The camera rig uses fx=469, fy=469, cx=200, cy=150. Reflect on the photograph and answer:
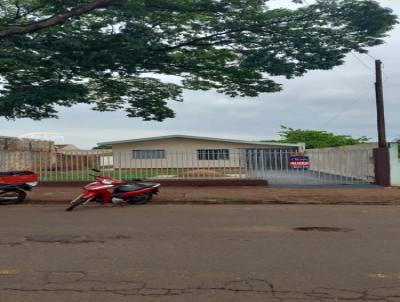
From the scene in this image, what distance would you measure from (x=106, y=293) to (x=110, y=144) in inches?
1310

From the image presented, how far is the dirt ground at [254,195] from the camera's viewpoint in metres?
13.6

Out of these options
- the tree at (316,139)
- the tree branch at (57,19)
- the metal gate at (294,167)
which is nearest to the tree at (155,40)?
the tree branch at (57,19)

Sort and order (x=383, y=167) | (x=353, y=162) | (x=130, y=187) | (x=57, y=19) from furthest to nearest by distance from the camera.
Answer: (x=353, y=162) < (x=383, y=167) < (x=57, y=19) < (x=130, y=187)

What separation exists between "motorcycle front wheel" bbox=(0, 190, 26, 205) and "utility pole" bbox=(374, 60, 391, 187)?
12318 millimetres

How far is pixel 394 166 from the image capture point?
17234 mm

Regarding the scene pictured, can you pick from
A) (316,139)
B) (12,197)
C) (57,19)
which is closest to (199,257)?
(12,197)

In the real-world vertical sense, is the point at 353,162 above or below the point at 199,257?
above

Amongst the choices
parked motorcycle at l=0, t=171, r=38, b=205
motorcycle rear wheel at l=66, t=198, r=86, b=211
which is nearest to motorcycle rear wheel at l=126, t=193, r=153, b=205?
motorcycle rear wheel at l=66, t=198, r=86, b=211

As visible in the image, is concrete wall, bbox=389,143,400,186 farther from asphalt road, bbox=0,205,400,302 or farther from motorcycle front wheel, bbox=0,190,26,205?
motorcycle front wheel, bbox=0,190,26,205

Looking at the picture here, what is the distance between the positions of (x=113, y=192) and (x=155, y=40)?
7.38 metres

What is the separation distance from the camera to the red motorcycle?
12.0m

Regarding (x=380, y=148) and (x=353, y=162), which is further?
(x=353, y=162)

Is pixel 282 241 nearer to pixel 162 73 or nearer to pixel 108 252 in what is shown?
pixel 108 252

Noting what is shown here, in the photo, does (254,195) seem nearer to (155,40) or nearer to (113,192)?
(113,192)
